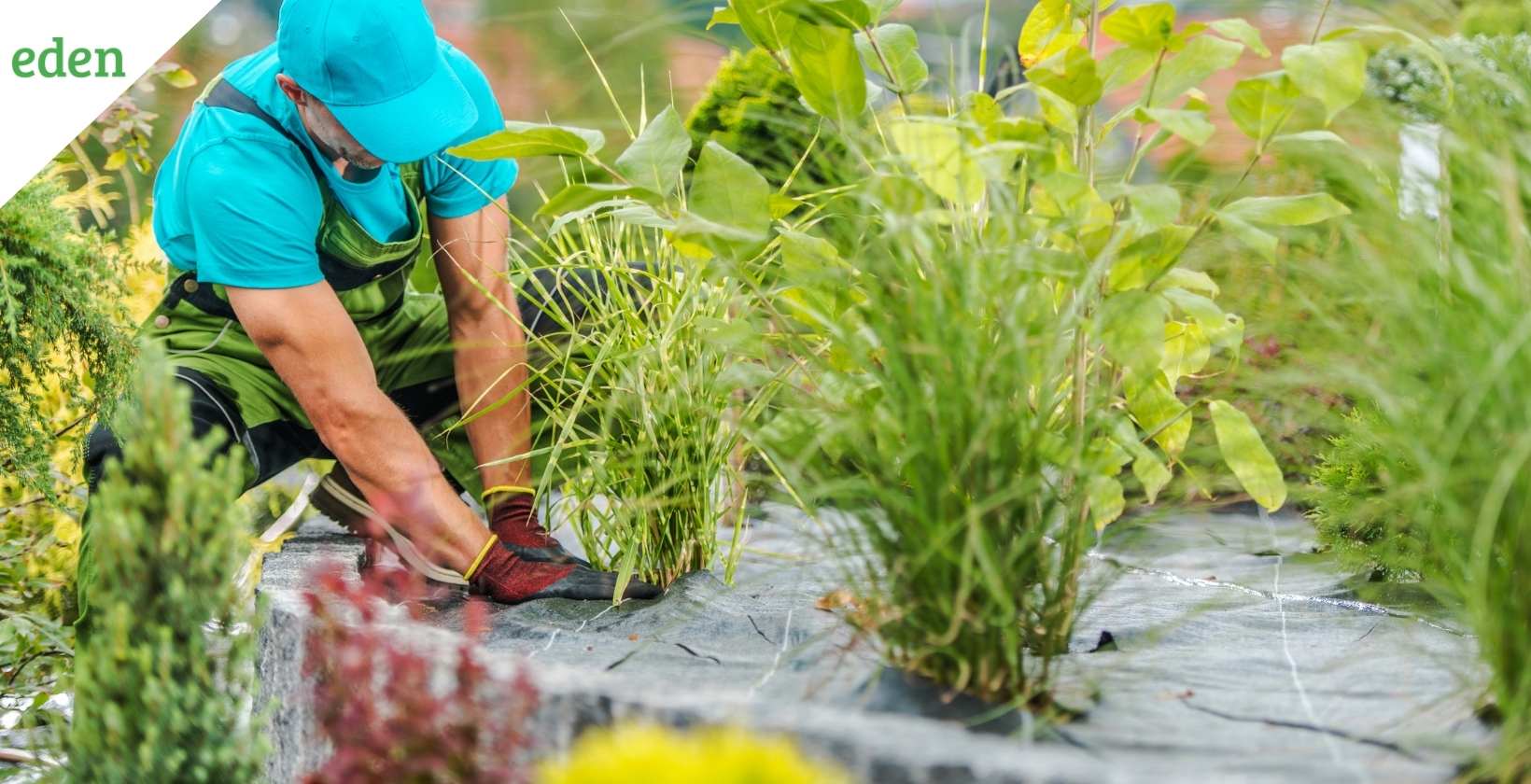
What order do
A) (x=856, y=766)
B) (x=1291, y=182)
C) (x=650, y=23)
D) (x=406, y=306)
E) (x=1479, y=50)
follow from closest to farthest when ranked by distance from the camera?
1. (x=856, y=766)
2. (x=650, y=23)
3. (x=406, y=306)
4. (x=1479, y=50)
5. (x=1291, y=182)

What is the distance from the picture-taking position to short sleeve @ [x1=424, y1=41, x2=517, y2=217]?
107 inches

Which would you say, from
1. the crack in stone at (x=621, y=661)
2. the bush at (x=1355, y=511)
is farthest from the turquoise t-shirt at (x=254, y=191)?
the bush at (x=1355, y=511)

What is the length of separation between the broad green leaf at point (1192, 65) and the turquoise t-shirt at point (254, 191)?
1310mm

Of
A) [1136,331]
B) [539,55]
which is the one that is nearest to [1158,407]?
[1136,331]

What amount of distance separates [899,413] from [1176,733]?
0.50 meters

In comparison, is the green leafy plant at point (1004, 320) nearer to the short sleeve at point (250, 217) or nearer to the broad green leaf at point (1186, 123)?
the broad green leaf at point (1186, 123)

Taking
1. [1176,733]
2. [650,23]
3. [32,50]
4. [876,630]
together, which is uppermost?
[32,50]

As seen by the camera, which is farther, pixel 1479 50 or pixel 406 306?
pixel 1479 50

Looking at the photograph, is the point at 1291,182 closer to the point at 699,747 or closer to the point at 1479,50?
the point at 1479,50

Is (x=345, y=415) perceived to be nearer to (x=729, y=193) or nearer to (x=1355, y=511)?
(x=729, y=193)

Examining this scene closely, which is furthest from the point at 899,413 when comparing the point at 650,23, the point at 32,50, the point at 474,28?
the point at 474,28

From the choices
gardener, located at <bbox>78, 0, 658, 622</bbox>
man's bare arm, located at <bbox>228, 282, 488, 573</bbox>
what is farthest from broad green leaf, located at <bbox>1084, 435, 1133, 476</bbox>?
man's bare arm, located at <bbox>228, 282, 488, 573</bbox>

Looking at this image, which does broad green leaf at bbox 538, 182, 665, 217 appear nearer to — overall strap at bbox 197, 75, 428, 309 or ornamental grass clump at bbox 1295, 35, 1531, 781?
ornamental grass clump at bbox 1295, 35, 1531, 781

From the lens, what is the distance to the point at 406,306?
3.12 metres
